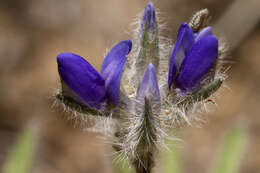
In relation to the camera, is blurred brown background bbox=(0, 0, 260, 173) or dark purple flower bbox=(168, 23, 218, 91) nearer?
dark purple flower bbox=(168, 23, 218, 91)

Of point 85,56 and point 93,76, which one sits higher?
point 85,56

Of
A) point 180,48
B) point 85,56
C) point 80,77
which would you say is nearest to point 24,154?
point 80,77

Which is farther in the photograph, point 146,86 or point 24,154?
point 24,154

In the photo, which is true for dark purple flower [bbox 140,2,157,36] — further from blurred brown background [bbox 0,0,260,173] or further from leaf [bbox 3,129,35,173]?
blurred brown background [bbox 0,0,260,173]

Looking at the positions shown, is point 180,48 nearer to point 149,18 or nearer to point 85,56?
point 149,18

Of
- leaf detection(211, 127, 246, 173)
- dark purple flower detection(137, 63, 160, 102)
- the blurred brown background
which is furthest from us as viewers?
the blurred brown background

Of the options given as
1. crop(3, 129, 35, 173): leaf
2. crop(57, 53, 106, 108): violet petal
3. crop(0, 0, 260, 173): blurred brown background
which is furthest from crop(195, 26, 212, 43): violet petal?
crop(0, 0, 260, 173): blurred brown background

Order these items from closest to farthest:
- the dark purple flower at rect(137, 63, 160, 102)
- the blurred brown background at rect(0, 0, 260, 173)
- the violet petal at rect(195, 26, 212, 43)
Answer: the dark purple flower at rect(137, 63, 160, 102) → the violet petal at rect(195, 26, 212, 43) → the blurred brown background at rect(0, 0, 260, 173)

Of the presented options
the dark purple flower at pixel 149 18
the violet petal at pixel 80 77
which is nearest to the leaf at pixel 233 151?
the dark purple flower at pixel 149 18
